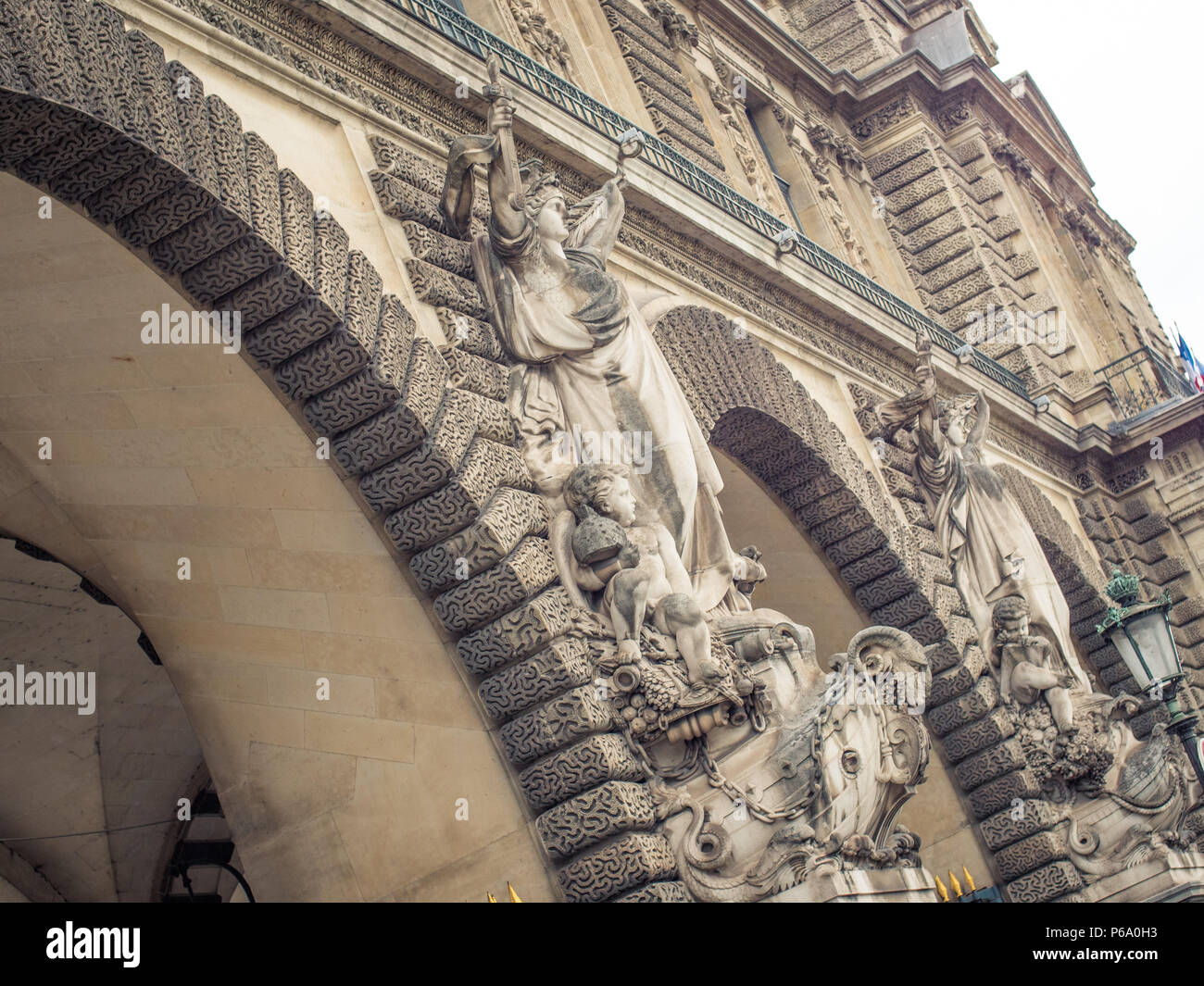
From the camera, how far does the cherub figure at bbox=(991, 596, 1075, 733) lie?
39.8 feet

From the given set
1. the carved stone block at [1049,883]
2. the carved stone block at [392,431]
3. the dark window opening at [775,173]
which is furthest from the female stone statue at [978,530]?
the carved stone block at [392,431]

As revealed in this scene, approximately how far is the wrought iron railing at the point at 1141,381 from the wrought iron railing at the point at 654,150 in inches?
278

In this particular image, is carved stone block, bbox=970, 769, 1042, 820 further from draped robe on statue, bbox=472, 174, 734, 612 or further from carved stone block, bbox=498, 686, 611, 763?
carved stone block, bbox=498, 686, 611, 763

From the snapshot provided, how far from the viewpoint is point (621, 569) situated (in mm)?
7035

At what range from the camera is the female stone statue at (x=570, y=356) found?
24.8ft

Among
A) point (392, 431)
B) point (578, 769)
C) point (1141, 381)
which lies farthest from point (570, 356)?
point (1141, 381)

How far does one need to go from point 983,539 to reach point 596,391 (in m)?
6.86

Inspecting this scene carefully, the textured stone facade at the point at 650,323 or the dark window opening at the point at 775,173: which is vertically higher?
the dark window opening at the point at 775,173

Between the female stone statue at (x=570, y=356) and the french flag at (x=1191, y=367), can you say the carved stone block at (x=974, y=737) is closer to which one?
the female stone statue at (x=570, y=356)

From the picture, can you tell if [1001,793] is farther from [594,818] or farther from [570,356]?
[594,818]

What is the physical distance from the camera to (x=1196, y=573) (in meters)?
20.0

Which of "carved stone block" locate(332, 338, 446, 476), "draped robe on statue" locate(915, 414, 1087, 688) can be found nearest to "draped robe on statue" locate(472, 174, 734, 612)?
"carved stone block" locate(332, 338, 446, 476)

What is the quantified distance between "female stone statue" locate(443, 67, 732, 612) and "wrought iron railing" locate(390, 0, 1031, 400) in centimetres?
114
